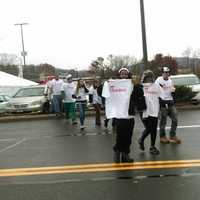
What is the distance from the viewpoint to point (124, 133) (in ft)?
27.7

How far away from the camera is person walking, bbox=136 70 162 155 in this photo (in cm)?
937

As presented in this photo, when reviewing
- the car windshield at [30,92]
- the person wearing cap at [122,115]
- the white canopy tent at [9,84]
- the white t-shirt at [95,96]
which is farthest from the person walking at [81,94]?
the white canopy tent at [9,84]

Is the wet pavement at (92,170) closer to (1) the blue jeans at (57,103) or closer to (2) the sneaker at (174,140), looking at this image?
(2) the sneaker at (174,140)

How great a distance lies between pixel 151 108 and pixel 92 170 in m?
2.08

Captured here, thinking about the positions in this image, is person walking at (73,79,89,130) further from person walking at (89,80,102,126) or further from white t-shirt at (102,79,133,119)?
white t-shirt at (102,79,133,119)

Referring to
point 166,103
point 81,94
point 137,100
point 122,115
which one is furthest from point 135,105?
point 81,94

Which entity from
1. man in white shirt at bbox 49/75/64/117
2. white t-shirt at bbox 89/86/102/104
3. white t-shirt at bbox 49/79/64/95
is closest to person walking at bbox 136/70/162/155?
white t-shirt at bbox 89/86/102/104

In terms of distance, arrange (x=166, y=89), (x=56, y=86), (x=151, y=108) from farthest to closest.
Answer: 1. (x=56, y=86)
2. (x=166, y=89)
3. (x=151, y=108)

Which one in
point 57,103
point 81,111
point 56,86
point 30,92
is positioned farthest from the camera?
point 30,92

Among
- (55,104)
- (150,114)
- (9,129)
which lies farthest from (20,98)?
(150,114)

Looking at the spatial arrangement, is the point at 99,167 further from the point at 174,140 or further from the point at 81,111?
the point at 81,111

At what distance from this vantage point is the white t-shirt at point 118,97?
8.41m

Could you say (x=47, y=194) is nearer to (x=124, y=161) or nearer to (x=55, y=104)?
A: (x=124, y=161)

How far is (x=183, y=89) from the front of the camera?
20.2 meters
